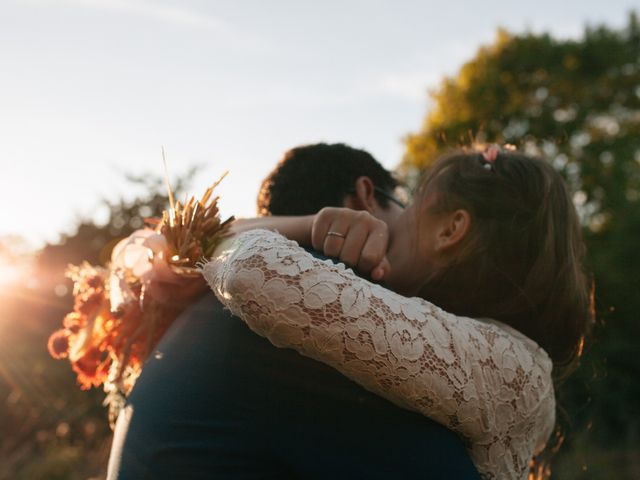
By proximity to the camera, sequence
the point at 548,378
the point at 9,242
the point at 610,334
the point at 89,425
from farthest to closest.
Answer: the point at 610,334 < the point at 9,242 < the point at 89,425 < the point at 548,378

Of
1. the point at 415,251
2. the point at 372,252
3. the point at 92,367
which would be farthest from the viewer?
the point at 92,367

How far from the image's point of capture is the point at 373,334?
1.63m

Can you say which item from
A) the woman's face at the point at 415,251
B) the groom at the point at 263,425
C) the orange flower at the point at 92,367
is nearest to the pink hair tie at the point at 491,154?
the woman's face at the point at 415,251

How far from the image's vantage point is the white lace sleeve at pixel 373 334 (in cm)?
163

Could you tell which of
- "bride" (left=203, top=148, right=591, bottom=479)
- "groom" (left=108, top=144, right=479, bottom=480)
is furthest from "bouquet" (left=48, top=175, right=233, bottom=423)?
"groom" (left=108, top=144, right=479, bottom=480)

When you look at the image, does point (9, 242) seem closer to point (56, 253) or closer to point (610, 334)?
point (56, 253)

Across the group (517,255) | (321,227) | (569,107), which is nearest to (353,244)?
(321,227)

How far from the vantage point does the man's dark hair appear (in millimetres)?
2916

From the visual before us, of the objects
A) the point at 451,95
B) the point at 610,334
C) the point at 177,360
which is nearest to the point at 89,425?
the point at 177,360

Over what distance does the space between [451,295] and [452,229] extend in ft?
0.74

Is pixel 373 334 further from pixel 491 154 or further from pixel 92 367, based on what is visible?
pixel 92 367

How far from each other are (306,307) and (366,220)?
60cm

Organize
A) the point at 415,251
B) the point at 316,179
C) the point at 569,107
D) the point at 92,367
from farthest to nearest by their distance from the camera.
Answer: the point at 569,107 → the point at 316,179 → the point at 92,367 → the point at 415,251

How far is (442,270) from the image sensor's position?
235 cm
